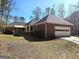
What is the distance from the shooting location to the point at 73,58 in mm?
9852

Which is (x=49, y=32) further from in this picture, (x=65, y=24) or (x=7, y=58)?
(x=7, y=58)

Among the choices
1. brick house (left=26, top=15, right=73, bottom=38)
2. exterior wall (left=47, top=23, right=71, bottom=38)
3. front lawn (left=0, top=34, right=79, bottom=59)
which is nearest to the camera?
front lawn (left=0, top=34, right=79, bottom=59)

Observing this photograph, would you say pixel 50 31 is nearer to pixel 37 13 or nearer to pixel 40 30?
pixel 40 30

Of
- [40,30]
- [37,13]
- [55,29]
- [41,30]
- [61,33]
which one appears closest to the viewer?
[55,29]

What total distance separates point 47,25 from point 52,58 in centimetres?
1355

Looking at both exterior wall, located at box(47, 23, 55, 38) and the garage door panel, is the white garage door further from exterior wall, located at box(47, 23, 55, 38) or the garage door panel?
exterior wall, located at box(47, 23, 55, 38)

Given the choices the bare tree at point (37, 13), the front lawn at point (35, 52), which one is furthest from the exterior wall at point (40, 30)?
the bare tree at point (37, 13)

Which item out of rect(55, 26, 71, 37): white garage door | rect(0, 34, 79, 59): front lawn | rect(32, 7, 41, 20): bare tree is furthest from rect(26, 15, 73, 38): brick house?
rect(32, 7, 41, 20): bare tree

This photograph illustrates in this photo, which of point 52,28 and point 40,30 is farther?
point 40,30

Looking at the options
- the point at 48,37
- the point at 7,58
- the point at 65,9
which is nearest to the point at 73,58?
the point at 7,58

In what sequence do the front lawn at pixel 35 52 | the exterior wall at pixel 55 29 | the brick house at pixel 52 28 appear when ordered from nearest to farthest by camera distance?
the front lawn at pixel 35 52 → the brick house at pixel 52 28 → the exterior wall at pixel 55 29

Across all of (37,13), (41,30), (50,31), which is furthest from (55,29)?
(37,13)

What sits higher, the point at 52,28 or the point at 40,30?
the point at 52,28

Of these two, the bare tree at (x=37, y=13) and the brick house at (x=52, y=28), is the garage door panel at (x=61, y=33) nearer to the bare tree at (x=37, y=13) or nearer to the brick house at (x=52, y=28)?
the brick house at (x=52, y=28)
